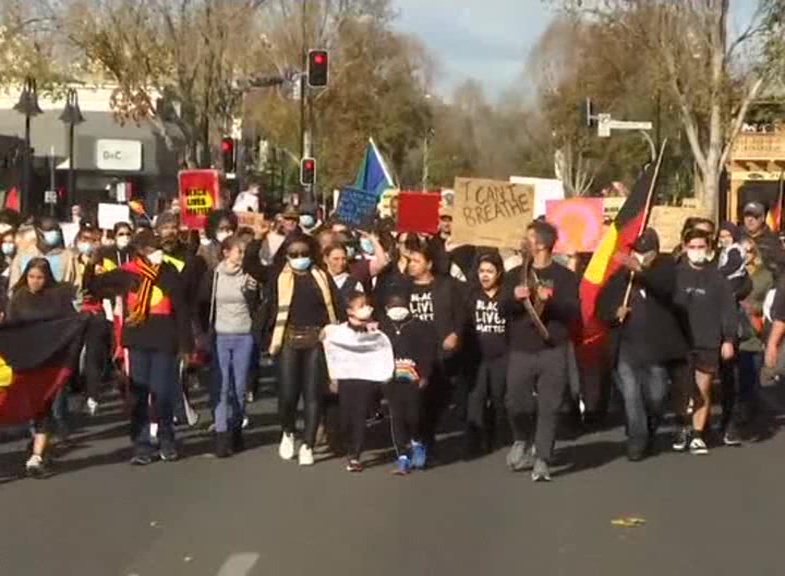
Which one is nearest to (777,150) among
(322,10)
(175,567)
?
(322,10)

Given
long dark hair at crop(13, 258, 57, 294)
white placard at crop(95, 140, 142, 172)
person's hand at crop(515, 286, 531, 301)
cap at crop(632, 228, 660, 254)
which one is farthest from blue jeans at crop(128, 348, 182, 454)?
white placard at crop(95, 140, 142, 172)

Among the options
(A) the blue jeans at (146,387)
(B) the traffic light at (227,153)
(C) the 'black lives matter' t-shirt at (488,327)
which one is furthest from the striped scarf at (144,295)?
(B) the traffic light at (227,153)

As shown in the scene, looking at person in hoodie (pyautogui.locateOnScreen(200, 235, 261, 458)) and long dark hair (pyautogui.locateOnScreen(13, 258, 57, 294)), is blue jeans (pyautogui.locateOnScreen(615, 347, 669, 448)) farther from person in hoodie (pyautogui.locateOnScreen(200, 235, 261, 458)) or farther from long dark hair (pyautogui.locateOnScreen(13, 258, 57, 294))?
long dark hair (pyautogui.locateOnScreen(13, 258, 57, 294))

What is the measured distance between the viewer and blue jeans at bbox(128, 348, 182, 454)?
13312mm

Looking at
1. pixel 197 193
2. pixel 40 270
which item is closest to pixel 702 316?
pixel 40 270

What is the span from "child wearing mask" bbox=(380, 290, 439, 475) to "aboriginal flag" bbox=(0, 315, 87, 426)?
2.20 m

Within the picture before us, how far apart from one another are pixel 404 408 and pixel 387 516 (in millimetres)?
2068

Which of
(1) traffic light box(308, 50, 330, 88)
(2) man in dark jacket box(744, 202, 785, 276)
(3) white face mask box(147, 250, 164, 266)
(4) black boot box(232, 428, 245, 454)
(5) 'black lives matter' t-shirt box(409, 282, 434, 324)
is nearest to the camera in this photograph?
(3) white face mask box(147, 250, 164, 266)

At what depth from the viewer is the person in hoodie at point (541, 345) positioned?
1266cm

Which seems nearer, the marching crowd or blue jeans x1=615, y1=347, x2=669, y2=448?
the marching crowd

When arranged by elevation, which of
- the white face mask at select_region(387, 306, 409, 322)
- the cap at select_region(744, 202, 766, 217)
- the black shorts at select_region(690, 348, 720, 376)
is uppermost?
the cap at select_region(744, 202, 766, 217)

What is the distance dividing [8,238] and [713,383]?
6.34 meters

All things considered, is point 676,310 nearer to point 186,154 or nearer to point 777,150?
point 186,154

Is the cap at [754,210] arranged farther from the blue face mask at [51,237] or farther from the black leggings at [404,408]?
the blue face mask at [51,237]
